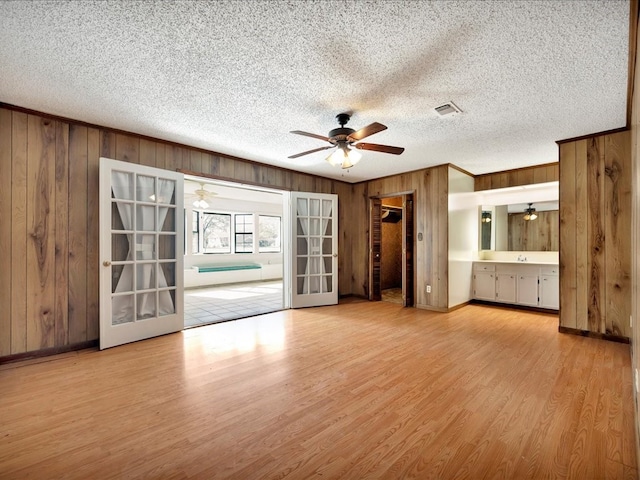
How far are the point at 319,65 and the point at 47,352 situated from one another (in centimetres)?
385

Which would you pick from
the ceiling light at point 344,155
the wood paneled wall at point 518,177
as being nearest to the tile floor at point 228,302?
the ceiling light at point 344,155

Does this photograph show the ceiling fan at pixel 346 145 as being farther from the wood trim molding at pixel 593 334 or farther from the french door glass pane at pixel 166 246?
the wood trim molding at pixel 593 334

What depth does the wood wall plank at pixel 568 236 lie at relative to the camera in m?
3.67

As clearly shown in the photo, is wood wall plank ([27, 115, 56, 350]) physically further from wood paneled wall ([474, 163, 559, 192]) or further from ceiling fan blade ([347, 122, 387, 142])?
wood paneled wall ([474, 163, 559, 192])

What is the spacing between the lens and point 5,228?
2.80 metres

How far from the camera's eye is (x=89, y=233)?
327 centimetres

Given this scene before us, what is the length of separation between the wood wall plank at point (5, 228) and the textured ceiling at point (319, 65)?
0.33 metres

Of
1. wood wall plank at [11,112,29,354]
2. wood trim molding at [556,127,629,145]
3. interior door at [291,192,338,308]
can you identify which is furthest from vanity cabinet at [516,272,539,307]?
wood wall plank at [11,112,29,354]

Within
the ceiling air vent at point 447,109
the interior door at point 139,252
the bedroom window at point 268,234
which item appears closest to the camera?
the ceiling air vent at point 447,109

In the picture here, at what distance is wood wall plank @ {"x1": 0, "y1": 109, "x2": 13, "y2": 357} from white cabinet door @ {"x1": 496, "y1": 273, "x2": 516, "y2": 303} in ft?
22.0

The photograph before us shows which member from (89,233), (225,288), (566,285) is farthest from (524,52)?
(225,288)

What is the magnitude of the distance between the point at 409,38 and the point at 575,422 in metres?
2.71

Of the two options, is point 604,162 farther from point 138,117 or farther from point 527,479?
point 138,117

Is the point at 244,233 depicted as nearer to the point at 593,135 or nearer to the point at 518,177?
the point at 518,177
